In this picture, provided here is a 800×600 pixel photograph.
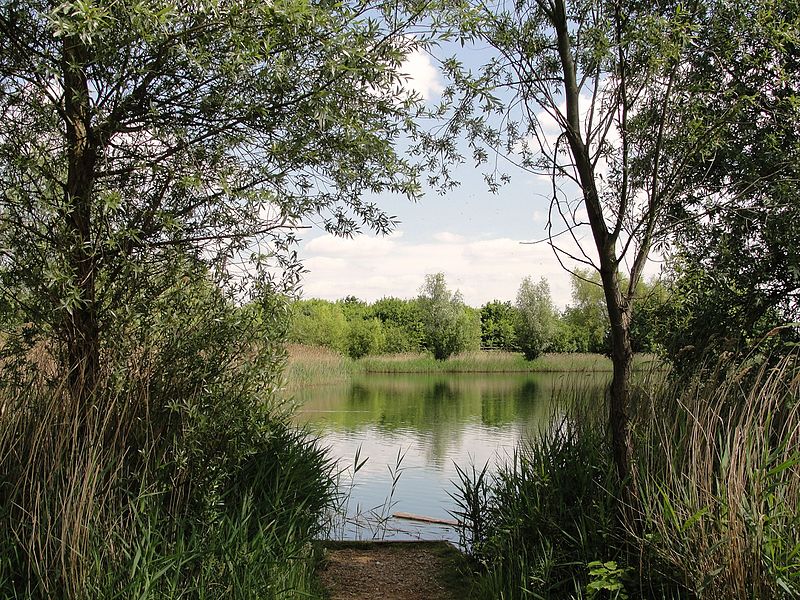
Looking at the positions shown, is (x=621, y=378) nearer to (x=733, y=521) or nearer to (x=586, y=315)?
(x=733, y=521)

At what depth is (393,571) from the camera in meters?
6.11

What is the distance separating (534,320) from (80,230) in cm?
3784

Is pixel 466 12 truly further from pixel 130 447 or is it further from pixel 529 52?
pixel 130 447

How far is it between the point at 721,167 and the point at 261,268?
4790 millimetres

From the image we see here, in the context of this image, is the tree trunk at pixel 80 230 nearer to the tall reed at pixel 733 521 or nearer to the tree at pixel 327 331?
the tall reed at pixel 733 521

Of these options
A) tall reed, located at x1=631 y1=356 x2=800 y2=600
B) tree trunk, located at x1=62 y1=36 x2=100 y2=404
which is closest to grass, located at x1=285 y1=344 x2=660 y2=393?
tree trunk, located at x1=62 y1=36 x2=100 y2=404

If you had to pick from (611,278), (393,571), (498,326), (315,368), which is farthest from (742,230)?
(498,326)

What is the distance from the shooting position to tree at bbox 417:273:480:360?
40.8 meters

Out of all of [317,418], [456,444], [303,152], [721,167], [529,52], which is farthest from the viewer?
[317,418]

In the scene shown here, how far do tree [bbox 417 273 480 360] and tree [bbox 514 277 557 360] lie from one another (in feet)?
8.83

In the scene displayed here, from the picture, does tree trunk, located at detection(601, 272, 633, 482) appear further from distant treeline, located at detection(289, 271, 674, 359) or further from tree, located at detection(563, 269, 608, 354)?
tree, located at detection(563, 269, 608, 354)

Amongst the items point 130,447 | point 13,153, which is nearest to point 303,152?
point 13,153

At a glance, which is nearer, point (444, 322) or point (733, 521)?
point (733, 521)

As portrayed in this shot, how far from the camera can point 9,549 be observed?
3.98 meters
